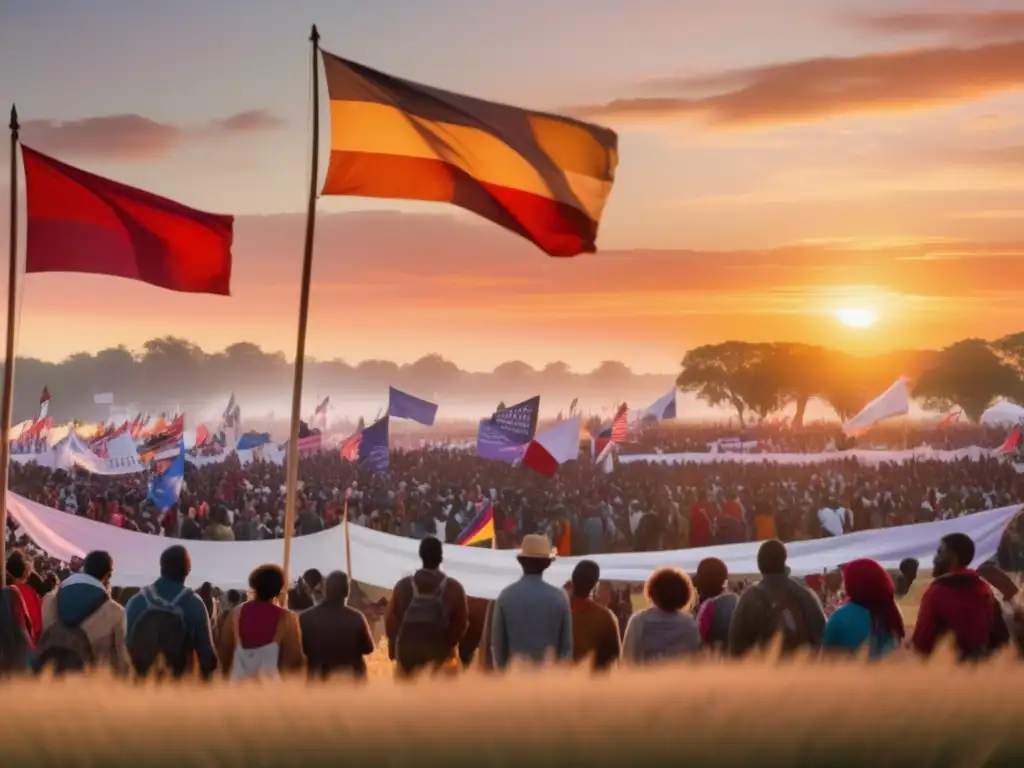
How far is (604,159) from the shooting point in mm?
11328

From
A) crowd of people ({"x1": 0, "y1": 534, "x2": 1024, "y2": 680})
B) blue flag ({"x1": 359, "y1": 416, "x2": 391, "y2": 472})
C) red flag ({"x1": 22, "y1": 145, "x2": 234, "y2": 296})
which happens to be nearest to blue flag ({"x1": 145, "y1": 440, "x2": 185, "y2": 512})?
blue flag ({"x1": 359, "y1": 416, "x2": 391, "y2": 472})

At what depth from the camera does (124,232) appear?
12164 millimetres

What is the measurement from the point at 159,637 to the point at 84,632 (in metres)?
0.45

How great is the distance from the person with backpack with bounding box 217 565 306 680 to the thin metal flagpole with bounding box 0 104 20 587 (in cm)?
235

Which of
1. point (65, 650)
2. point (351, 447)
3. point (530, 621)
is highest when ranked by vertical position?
point (351, 447)

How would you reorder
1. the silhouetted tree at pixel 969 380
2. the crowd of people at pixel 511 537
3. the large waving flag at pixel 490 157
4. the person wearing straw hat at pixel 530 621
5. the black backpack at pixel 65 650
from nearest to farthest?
the crowd of people at pixel 511 537 → the person wearing straw hat at pixel 530 621 → the black backpack at pixel 65 650 → the large waving flag at pixel 490 157 → the silhouetted tree at pixel 969 380

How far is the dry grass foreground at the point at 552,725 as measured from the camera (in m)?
4.33

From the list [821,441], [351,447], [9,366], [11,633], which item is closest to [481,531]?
[9,366]

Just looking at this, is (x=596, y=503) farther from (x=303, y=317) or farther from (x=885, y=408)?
(x=303, y=317)

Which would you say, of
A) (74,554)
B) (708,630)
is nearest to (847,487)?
(74,554)

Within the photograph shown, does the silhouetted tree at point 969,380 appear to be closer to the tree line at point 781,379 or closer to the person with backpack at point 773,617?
the tree line at point 781,379

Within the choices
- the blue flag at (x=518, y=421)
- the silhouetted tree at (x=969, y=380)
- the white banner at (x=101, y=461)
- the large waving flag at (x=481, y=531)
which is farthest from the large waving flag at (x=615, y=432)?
the silhouetted tree at (x=969, y=380)

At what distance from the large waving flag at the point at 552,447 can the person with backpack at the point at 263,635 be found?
58.6 feet

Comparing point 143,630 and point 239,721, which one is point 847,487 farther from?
point 239,721
